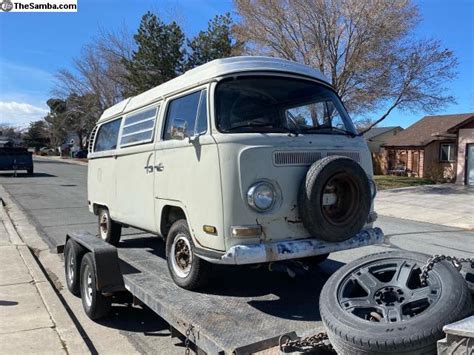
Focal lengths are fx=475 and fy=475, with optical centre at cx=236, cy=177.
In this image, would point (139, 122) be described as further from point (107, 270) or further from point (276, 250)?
point (276, 250)

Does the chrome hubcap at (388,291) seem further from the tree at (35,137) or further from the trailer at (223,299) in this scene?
the tree at (35,137)

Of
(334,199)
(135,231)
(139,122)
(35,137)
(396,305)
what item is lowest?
(135,231)

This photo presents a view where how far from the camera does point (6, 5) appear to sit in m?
11.0

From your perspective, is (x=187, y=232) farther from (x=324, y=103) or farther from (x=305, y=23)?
(x=305, y=23)

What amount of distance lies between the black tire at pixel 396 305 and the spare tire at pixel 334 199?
0.98 metres

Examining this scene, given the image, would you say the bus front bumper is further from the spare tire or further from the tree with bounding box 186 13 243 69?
the tree with bounding box 186 13 243 69

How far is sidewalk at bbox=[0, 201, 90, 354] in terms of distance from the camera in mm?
4605

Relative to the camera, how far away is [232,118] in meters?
4.32

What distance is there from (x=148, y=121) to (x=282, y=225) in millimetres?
2328

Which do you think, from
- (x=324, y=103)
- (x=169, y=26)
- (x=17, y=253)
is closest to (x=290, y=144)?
(x=324, y=103)

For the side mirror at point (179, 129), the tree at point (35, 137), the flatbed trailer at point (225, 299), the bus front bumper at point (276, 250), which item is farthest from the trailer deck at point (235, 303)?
the tree at point (35, 137)

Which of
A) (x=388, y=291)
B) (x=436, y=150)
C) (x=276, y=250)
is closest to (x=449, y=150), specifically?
(x=436, y=150)

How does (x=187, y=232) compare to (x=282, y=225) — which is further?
(x=187, y=232)

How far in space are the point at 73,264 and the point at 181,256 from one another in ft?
6.51
